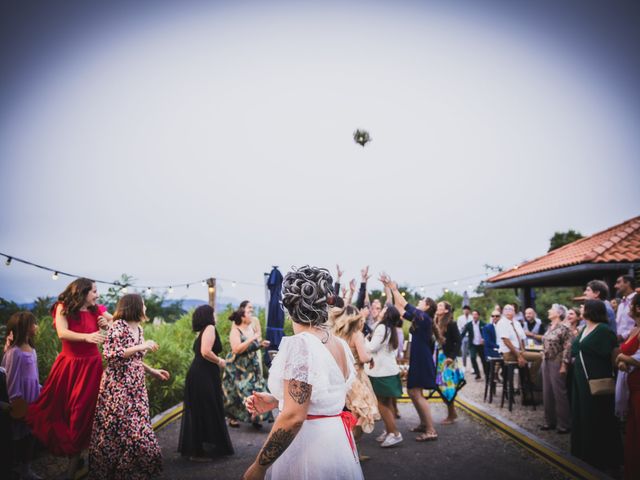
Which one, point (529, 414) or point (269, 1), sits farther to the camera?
point (269, 1)

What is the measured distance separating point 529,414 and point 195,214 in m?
20.3

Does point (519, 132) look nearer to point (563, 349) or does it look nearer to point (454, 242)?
point (454, 242)

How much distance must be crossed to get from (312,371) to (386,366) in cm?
414

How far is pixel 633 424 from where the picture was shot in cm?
365

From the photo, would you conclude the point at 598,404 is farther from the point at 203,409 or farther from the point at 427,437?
the point at 203,409

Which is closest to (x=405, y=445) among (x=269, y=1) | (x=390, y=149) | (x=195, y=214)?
(x=390, y=149)

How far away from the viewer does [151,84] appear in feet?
66.3

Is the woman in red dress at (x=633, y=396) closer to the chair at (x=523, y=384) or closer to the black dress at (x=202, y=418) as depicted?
the chair at (x=523, y=384)

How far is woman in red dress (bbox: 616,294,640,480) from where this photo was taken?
358cm

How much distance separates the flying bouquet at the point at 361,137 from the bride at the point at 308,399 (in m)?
4.56

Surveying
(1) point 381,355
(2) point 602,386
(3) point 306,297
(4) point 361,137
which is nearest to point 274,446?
(3) point 306,297

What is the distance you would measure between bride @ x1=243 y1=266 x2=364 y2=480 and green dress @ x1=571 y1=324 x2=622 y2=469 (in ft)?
12.7

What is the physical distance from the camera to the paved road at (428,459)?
4.30 m

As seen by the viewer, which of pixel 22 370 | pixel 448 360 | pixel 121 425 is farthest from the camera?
pixel 448 360
